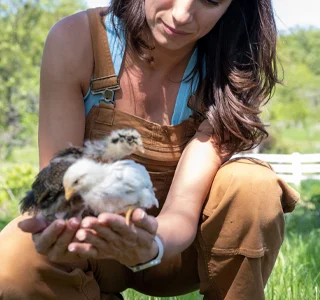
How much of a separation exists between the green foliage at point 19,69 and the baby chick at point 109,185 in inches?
385

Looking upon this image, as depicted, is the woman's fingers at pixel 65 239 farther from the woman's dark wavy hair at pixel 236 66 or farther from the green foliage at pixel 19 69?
the green foliage at pixel 19 69

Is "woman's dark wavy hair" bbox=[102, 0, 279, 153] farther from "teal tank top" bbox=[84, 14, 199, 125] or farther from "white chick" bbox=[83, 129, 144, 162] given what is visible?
"white chick" bbox=[83, 129, 144, 162]

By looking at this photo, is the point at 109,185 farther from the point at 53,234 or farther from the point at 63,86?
Answer: the point at 63,86

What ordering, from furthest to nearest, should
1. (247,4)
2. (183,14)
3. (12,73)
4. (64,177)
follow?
(12,73)
(247,4)
(183,14)
(64,177)

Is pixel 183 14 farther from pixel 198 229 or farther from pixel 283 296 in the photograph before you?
pixel 283 296

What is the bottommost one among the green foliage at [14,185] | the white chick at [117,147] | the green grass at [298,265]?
the green foliage at [14,185]

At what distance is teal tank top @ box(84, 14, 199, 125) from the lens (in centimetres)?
251

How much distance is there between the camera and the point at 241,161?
245cm

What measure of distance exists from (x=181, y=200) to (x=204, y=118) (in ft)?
1.58

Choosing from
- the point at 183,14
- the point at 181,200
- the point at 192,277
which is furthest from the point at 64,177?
the point at 192,277

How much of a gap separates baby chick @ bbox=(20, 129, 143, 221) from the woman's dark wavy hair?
30.9 inches

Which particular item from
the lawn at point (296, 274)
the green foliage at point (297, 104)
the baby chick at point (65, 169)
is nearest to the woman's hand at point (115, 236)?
the baby chick at point (65, 169)

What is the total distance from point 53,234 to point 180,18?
1.00 metres

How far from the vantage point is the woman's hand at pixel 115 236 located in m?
1.70
